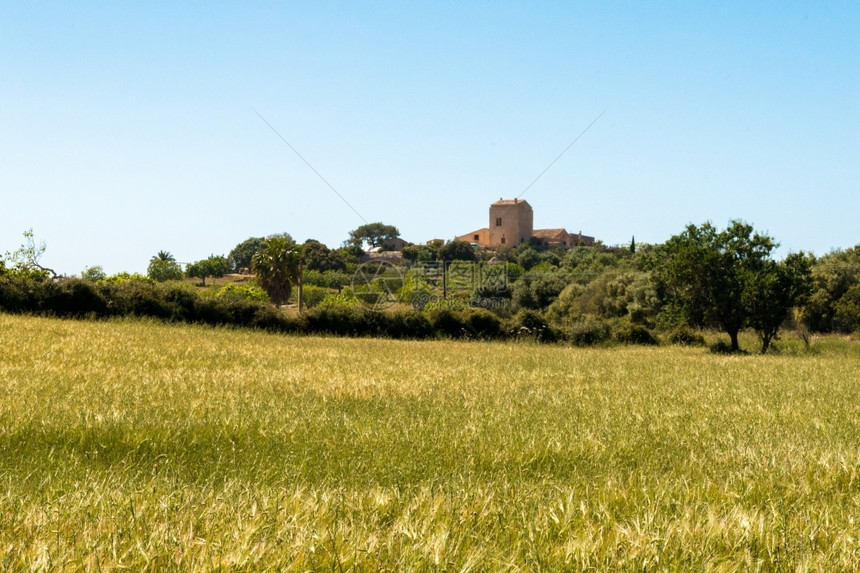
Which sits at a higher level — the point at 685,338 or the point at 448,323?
the point at 448,323

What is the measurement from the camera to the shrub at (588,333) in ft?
149

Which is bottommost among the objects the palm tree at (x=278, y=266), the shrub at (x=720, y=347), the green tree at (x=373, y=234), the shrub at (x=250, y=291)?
the shrub at (x=720, y=347)

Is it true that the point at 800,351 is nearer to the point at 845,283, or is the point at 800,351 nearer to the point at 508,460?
the point at 845,283

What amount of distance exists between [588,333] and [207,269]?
9943 centimetres

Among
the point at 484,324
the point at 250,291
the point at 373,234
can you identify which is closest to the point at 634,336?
the point at 484,324

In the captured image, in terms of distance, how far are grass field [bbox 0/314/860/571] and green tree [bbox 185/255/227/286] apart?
11537 cm

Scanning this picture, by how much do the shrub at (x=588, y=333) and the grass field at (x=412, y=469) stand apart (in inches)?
987

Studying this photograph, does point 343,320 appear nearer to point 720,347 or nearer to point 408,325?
point 408,325

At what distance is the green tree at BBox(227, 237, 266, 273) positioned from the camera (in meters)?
131

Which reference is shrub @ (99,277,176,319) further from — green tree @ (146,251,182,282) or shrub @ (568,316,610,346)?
green tree @ (146,251,182,282)

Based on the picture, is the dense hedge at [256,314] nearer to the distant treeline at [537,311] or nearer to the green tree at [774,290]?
the distant treeline at [537,311]

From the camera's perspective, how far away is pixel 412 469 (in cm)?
714

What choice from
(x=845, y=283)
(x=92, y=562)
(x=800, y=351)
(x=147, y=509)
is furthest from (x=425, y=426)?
(x=845, y=283)

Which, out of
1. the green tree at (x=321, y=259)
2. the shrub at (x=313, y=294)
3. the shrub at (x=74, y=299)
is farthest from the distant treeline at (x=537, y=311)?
the green tree at (x=321, y=259)
